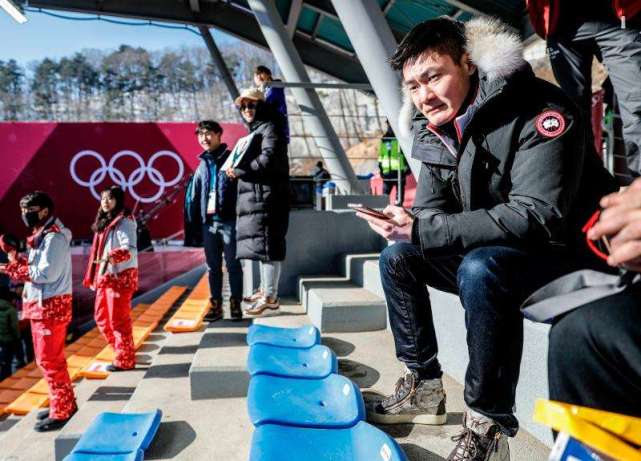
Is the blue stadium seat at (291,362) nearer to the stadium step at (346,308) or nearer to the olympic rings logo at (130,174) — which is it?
the stadium step at (346,308)

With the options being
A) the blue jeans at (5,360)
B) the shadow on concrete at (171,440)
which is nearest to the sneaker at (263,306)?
the shadow on concrete at (171,440)

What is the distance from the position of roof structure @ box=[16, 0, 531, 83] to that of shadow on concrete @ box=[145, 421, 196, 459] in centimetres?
776

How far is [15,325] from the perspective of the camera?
7496mm

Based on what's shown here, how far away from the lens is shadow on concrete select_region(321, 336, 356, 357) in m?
2.88

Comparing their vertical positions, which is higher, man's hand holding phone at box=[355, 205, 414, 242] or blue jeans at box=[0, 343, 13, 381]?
man's hand holding phone at box=[355, 205, 414, 242]

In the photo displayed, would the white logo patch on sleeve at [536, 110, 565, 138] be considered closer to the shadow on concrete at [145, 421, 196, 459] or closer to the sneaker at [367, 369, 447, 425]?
the sneaker at [367, 369, 447, 425]

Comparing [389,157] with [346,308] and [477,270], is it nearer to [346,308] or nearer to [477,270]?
[346,308]

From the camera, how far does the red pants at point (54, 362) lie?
12.1ft

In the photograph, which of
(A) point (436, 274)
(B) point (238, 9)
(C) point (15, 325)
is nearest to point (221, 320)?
(A) point (436, 274)

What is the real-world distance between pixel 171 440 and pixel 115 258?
2336mm

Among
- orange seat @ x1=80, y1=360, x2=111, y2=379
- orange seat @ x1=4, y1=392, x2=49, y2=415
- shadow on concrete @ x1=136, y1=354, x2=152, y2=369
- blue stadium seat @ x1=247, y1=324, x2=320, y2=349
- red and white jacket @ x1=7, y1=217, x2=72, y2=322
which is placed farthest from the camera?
orange seat @ x1=4, y1=392, x2=49, y2=415

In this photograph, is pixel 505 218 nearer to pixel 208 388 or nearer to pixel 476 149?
pixel 476 149

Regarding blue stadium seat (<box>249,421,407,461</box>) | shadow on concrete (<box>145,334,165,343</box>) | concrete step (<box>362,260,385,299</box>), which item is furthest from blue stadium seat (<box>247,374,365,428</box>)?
shadow on concrete (<box>145,334,165,343</box>)

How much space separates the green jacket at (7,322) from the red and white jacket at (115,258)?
14.2ft
